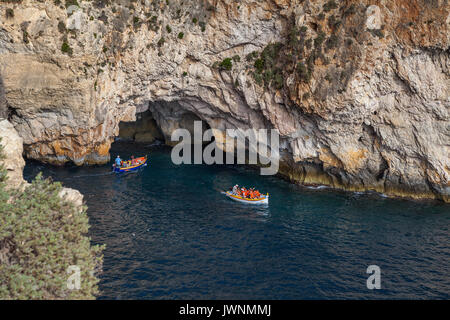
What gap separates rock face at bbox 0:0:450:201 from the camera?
126 ft

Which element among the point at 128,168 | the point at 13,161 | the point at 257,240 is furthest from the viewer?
the point at 128,168

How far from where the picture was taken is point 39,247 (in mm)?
18328

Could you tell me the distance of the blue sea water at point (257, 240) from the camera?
2471 centimetres

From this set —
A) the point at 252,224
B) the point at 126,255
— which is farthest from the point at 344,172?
the point at 126,255

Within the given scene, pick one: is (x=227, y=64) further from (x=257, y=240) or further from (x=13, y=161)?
(x=13, y=161)

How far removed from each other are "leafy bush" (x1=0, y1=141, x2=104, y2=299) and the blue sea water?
5.30 metres

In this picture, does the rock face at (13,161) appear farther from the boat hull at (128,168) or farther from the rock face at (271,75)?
the boat hull at (128,168)

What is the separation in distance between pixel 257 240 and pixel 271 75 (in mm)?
22386

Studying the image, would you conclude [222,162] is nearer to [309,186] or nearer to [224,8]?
[309,186]

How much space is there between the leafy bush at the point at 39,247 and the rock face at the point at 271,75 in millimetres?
25522

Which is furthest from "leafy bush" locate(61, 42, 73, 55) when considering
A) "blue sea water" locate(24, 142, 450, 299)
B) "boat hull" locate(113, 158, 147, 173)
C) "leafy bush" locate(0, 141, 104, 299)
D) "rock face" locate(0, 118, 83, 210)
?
"leafy bush" locate(0, 141, 104, 299)

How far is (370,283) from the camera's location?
25.5m

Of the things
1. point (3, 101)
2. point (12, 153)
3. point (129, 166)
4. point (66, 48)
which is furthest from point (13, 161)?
point (129, 166)

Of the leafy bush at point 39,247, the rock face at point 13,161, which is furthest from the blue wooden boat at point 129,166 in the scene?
the leafy bush at point 39,247
